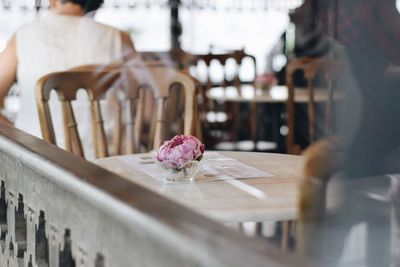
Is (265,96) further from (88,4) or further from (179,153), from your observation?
(179,153)

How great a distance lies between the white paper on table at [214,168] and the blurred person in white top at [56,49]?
36.1 inches

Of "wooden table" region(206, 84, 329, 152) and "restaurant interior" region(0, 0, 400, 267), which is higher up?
"restaurant interior" region(0, 0, 400, 267)

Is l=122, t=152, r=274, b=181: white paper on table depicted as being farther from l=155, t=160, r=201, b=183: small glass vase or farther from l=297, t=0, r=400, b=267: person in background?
l=297, t=0, r=400, b=267: person in background

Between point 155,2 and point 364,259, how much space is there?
444 cm

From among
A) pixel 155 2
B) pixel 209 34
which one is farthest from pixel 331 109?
pixel 209 34

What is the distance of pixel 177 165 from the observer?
1856 mm

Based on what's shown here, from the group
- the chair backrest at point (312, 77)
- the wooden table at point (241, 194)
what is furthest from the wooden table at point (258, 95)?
the wooden table at point (241, 194)

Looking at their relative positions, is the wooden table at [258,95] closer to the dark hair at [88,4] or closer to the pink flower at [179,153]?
the dark hair at [88,4]

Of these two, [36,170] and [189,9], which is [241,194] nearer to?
[36,170]

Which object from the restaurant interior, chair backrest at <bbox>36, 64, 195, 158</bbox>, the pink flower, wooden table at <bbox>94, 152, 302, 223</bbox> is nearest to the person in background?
the restaurant interior

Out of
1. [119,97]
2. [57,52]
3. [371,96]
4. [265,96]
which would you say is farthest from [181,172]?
[265,96]

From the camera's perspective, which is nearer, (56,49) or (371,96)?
(371,96)

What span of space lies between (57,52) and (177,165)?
142cm

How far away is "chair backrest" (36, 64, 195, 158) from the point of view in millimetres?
2664
